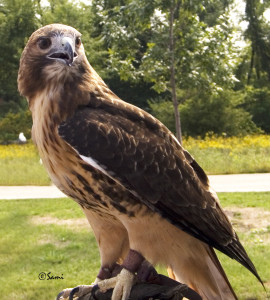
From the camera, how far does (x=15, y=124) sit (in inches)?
938

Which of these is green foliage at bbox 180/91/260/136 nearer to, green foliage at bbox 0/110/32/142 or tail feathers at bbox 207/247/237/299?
green foliage at bbox 0/110/32/142

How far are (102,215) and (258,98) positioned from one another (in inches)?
934

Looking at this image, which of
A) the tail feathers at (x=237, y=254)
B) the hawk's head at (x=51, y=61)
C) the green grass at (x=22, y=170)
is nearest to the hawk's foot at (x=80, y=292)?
the tail feathers at (x=237, y=254)

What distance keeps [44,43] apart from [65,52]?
167 millimetres

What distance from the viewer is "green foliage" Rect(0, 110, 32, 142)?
23.2m

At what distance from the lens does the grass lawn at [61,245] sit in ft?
17.4

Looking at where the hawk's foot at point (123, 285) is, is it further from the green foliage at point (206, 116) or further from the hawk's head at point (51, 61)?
the green foliage at point (206, 116)

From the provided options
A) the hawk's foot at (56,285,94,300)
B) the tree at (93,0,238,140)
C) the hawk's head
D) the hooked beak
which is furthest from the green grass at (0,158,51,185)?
the hooked beak

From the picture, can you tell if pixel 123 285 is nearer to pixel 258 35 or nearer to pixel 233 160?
pixel 233 160

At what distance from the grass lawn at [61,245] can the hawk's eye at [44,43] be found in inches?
135

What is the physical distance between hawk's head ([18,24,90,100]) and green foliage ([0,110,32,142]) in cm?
2135

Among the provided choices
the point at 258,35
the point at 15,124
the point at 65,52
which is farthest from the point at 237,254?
the point at 258,35

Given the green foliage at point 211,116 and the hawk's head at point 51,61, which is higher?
the hawk's head at point 51,61

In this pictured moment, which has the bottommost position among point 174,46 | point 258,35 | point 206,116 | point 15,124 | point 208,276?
point 15,124
